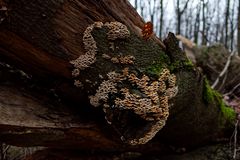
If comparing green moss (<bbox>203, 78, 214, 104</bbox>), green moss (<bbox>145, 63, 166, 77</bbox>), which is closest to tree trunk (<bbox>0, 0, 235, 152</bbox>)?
green moss (<bbox>145, 63, 166, 77</bbox>)

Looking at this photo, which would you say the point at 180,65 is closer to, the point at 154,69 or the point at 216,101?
the point at 154,69

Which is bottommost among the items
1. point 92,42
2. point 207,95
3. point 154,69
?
point 207,95

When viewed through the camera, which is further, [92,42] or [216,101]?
[216,101]

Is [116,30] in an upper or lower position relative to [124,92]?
upper

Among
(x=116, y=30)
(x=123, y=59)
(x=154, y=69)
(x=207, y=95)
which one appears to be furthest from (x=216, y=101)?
(x=116, y=30)

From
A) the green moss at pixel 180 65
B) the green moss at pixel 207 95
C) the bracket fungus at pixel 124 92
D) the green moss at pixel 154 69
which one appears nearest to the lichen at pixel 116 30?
the bracket fungus at pixel 124 92

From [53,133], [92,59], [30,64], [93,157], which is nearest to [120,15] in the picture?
[92,59]

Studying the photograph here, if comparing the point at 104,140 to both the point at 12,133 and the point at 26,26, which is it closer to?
the point at 12,133
